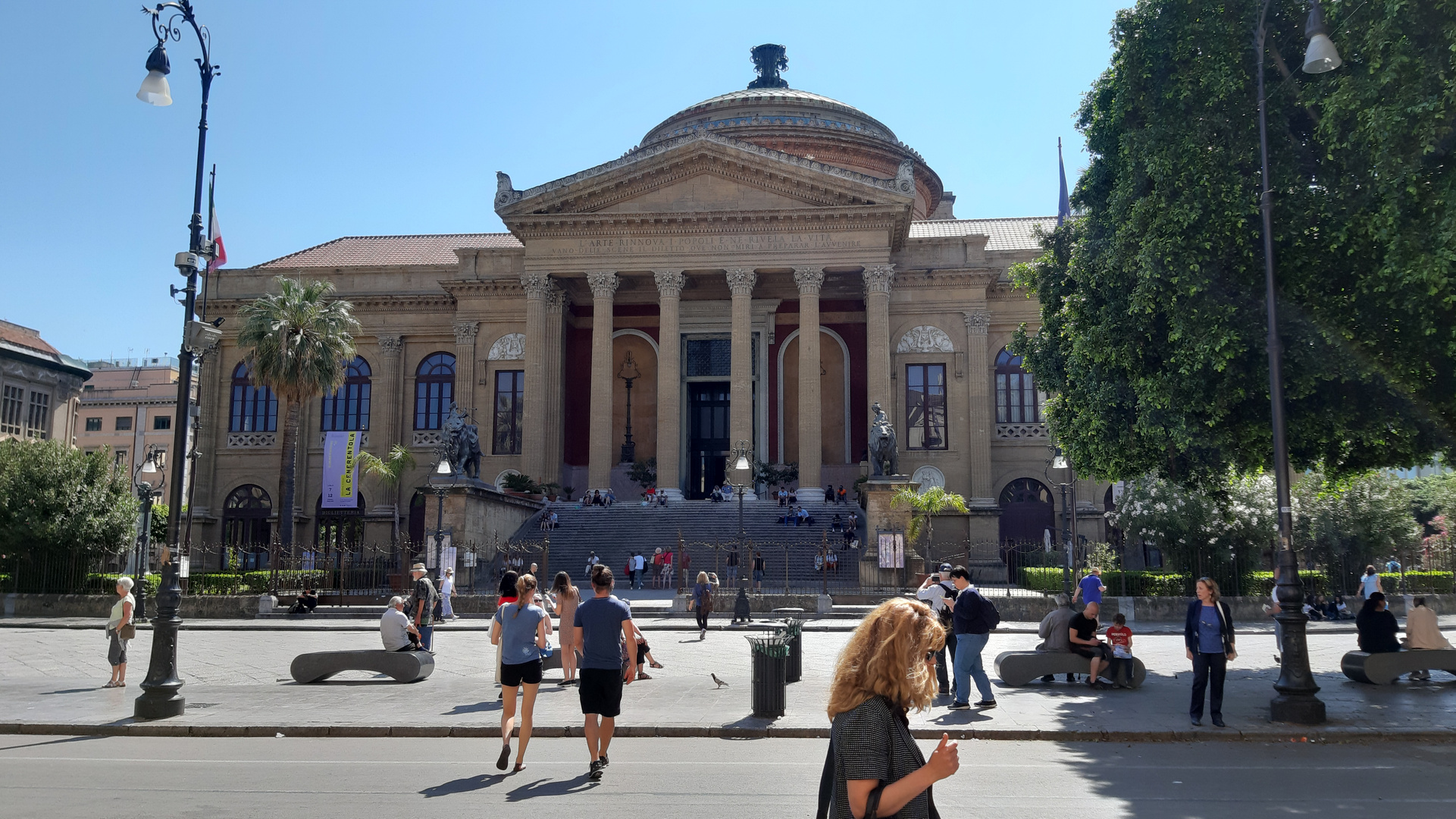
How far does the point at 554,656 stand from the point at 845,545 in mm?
20477

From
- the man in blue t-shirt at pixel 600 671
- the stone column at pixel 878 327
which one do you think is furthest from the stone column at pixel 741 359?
the man in blue t-shirt at pixel 600 671

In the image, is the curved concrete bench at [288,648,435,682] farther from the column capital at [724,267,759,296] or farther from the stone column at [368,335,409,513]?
the stone column at [368,335,409,513]

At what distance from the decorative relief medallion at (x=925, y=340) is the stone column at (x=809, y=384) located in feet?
15.7

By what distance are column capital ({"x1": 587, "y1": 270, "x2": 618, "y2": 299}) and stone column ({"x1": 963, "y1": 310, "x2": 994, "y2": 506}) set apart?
572 inches

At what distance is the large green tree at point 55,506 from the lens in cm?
3044

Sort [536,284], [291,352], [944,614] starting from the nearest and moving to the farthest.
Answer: [944,614]
[291,352]
[536,284]

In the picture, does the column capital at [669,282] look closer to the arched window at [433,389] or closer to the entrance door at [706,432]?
the entrance door at [706,432]

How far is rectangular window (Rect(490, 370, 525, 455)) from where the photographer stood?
149 feet

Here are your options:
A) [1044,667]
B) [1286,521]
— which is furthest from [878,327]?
[1286,521]

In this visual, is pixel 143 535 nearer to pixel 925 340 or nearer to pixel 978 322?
pixel 925 340

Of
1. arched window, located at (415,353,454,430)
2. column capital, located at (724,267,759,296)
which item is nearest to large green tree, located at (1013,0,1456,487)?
column capital, located at (724,267,759,296)

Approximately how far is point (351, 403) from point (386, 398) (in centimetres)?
197

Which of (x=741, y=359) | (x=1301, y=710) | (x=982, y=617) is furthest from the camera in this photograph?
(x=741, y=359)

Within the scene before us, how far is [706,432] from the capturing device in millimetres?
46625
